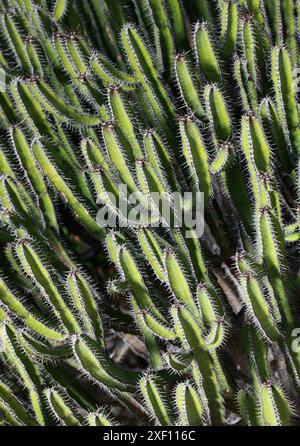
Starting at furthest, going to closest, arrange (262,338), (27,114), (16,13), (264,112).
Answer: (16,13) → (27,114) → (264,112) → (262,338)

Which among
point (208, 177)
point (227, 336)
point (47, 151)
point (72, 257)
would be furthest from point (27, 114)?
point (227, 336)

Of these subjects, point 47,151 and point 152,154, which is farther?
point 47,151

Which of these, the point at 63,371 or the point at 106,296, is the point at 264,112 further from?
the point at 63,371

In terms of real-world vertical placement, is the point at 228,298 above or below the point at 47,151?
below

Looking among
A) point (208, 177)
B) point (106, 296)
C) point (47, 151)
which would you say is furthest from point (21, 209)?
point (208, 177)

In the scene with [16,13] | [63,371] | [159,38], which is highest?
[16,13]

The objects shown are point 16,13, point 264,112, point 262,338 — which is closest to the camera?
point 262,338

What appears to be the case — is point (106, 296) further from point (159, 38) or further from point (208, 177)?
point (159, 38)
